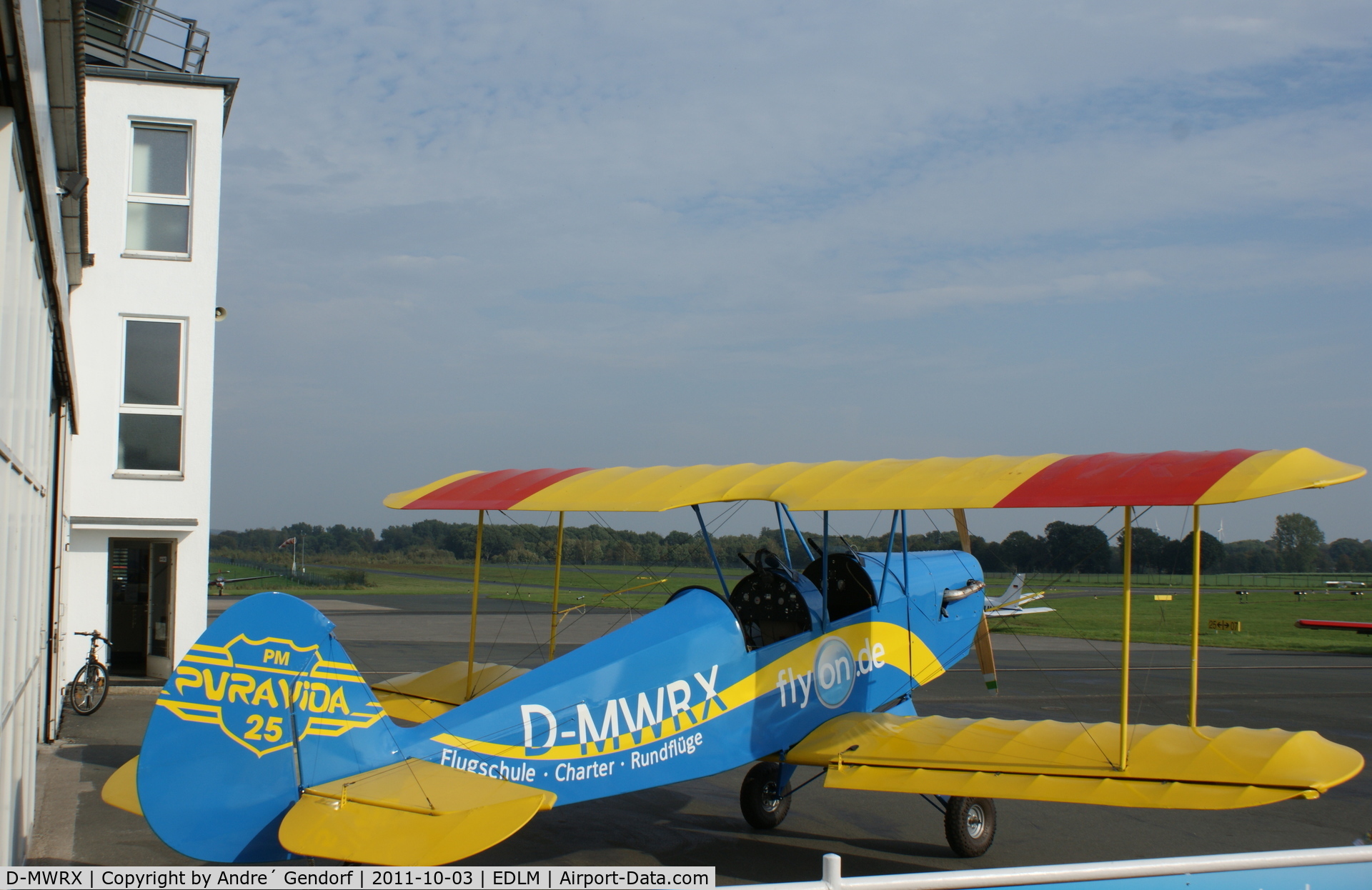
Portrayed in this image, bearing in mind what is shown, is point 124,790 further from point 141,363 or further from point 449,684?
point 141,363

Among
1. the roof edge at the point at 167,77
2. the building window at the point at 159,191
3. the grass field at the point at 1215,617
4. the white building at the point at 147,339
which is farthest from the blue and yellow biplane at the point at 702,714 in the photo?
the grass field at the point at 1215,617

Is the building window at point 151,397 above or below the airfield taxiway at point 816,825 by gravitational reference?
above

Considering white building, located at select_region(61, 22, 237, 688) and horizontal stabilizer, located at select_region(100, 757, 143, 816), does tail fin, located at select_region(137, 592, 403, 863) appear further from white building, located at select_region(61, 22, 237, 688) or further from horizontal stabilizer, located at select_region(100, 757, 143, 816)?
white building, located at select_region(61, 22, 237, 688)

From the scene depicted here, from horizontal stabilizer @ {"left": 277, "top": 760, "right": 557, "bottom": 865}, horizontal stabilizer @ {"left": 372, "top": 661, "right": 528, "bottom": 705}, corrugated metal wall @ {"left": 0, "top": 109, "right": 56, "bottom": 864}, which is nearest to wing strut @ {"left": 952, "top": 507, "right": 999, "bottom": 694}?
horizontal stabilizer @ {"left": 372, "top": 661, "right": 528, "bottom": 705}

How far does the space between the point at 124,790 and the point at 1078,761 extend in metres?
5.03

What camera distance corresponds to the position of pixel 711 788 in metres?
8.78

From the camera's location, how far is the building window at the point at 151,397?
12375 mm

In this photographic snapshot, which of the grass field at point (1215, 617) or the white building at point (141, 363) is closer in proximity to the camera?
the white building at point (141, 363)

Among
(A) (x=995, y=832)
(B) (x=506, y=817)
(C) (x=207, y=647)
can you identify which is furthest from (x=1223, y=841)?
(C) (x=207, y=647)

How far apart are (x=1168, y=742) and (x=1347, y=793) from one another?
4863 millimetres

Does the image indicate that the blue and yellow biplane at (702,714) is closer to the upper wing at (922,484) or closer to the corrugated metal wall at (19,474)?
the upper wing at (922,484)

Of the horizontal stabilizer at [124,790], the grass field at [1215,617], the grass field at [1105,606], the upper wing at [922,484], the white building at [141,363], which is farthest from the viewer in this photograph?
the grass field at [1215,617]

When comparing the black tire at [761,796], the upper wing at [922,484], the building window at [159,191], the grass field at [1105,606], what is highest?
the building window at [159,191]

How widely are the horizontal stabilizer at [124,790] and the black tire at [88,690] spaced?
7.79 m
